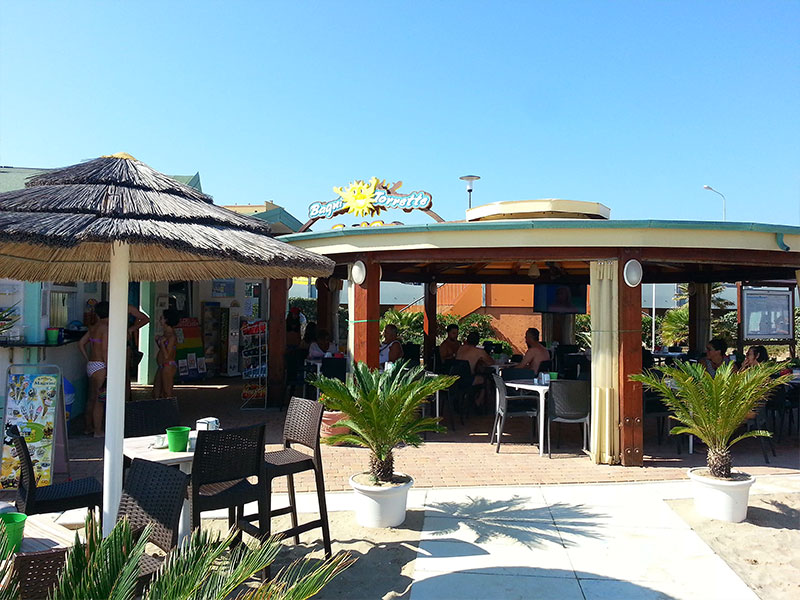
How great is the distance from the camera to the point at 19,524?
294cm

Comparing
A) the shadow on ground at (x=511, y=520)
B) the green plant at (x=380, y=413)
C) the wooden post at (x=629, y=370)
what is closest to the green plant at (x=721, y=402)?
the shadow on ground at (x=511, y=520)

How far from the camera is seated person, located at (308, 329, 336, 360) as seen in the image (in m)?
10.7

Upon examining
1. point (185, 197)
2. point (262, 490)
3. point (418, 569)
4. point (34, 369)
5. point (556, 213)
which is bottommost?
point (418, 569)

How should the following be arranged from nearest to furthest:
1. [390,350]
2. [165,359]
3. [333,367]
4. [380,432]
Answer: [380,432]
[333,367]
[165,359]
[390,350]

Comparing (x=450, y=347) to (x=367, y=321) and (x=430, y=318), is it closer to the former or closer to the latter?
(x=367, y=321)

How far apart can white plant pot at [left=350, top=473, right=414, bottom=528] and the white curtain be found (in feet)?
10.1

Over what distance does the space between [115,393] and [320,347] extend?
7.06 metres

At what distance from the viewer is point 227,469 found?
390 cm

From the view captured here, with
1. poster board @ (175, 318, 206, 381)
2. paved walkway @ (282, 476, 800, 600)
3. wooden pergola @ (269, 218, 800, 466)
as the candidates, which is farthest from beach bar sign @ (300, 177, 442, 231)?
poster board @ (175, 318, 206, 381)

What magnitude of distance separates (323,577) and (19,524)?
5.34 feet

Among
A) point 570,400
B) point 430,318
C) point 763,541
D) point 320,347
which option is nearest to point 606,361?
point 570,400

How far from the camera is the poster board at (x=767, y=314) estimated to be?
39.7ft

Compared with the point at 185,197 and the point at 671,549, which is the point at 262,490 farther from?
the point at 671,549

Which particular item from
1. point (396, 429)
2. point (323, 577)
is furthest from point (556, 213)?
point (323, 577)
